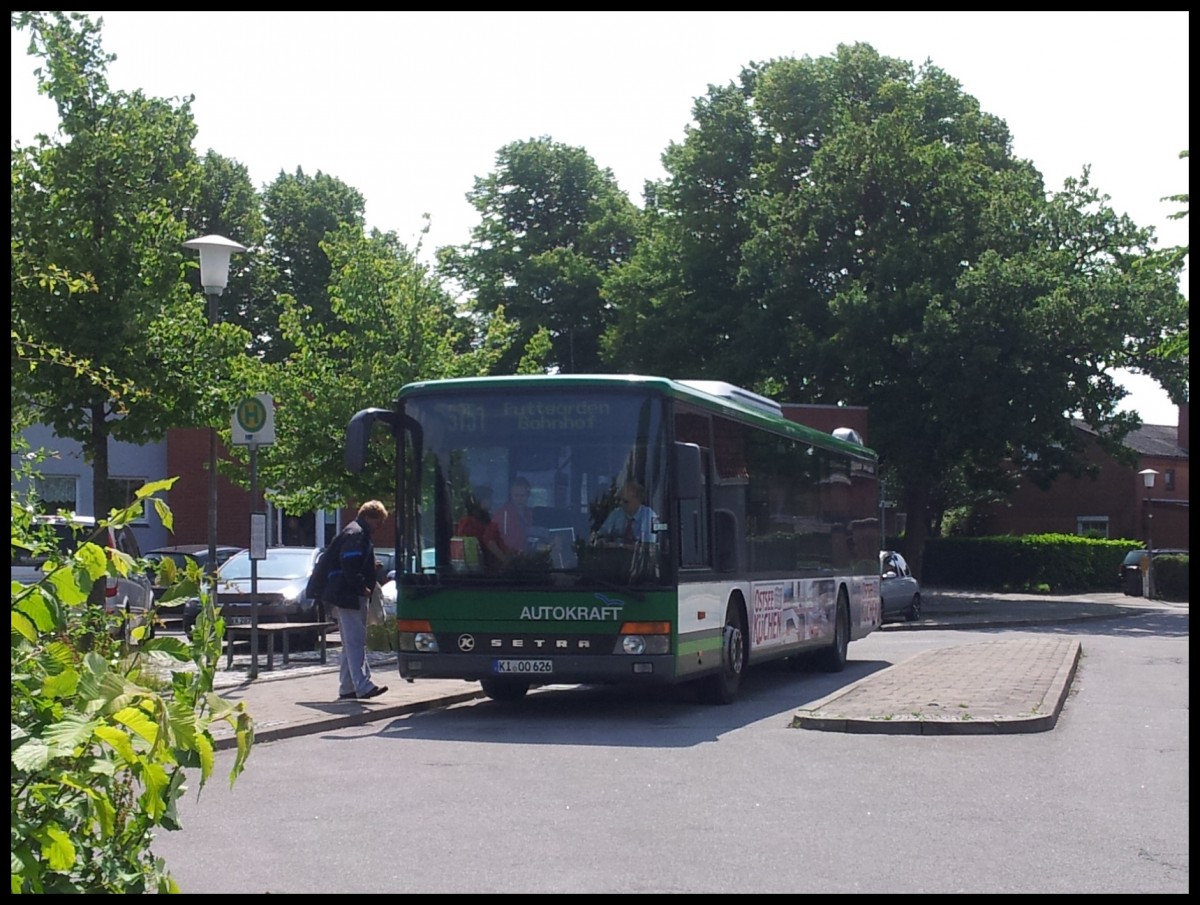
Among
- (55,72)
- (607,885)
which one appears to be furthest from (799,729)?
(55,72)

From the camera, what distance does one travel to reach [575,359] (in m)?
55.2

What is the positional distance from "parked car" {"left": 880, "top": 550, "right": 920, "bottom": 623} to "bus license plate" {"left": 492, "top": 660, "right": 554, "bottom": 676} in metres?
22.3

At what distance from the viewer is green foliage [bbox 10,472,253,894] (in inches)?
161

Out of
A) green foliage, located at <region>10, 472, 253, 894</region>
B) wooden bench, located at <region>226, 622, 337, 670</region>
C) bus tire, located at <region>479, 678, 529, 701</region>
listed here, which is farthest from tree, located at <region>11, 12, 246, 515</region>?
green foliage, located at <region>10, 472, 253, 894</region>

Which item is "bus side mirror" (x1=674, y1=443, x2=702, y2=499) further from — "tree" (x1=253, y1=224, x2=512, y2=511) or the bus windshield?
"tree" (x1=253, y1=224, x2=512, y2=511)

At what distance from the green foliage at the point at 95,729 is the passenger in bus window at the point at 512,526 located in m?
8.16

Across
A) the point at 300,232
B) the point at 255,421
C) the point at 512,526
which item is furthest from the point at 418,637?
the point at 300,232

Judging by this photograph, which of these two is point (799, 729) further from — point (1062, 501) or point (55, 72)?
point (1062, 501)

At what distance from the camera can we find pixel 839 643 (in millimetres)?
19531

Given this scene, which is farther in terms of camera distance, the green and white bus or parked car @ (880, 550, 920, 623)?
parked car @ (880, 550, 920, 623)

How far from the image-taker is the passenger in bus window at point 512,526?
12.9 metres

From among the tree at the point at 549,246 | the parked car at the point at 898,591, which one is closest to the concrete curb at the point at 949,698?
the parked car at the point at 898,591

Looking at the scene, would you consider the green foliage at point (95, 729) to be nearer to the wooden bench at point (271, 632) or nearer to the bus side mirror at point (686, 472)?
the bus side mirror at point (686, 472)

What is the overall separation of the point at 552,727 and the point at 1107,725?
4.71 meters
